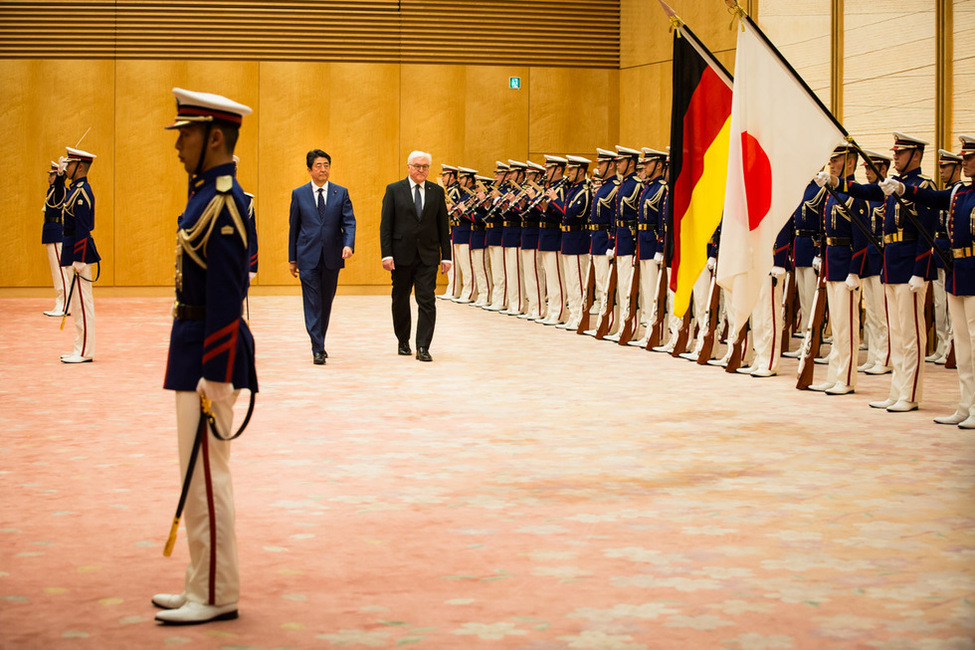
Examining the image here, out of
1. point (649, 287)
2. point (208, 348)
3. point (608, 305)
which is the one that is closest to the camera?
point (208, 348)

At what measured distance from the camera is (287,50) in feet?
58.3

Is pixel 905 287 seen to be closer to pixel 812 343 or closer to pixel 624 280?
pixel 812 343

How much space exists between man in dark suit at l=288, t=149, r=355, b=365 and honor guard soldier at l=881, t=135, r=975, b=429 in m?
→ 4.37

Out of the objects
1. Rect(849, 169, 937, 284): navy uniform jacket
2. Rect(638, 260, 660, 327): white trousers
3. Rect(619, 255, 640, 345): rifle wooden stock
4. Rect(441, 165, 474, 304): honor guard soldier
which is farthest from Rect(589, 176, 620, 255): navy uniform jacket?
Rect(441, 165, 474, 304): honor guard soldier

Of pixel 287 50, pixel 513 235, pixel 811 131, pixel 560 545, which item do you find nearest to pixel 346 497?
pixel 560 545

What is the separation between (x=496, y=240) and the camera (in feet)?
49.0

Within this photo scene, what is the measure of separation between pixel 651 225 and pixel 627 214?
0.48 m

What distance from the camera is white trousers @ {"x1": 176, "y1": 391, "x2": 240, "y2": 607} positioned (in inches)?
129

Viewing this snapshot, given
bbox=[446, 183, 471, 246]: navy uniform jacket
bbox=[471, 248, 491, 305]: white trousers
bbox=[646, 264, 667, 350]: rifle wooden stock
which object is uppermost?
bbox=[446, 183, 471, 246]: navy uniform jacket

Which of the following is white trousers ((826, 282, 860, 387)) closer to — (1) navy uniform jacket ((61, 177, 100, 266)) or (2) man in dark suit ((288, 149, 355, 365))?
(2) man in dark suit ((288, 149, 355, 365))

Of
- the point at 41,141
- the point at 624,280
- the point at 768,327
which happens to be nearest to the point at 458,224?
the point at 624,280

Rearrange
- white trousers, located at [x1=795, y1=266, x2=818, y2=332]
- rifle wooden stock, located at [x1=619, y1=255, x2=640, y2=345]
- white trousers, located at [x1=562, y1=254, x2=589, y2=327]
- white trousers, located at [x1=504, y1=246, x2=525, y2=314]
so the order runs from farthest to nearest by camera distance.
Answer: white trousers, located at [x1=504, y1=246, x2=525, y2=314], white trousers, located at [x1=562, y1=254, x2=589, y2=327], rifle wooden stock, located at [x1=619, y1=255, x2=640, y2=345], white trousers, located at [x1=795, y1=266, x2=818, y2=332]

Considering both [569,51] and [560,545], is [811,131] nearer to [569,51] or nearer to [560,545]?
[560,545]

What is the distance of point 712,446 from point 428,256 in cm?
408
